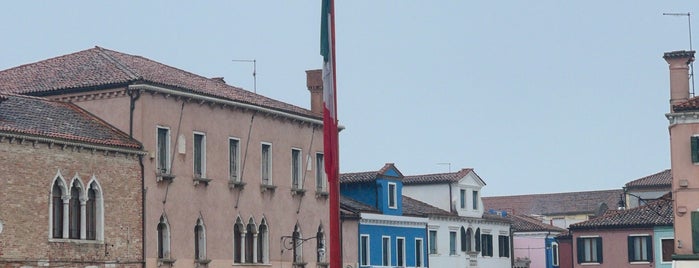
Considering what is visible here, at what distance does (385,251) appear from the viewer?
1937 inches

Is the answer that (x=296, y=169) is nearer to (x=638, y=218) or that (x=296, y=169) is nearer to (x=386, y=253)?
(x=386, y=253)

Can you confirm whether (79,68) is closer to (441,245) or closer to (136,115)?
(136,115)

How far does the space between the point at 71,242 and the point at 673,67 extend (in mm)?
21219

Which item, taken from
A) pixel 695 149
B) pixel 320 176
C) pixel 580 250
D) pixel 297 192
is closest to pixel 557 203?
pixel 580 250

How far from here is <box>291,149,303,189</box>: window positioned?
41.0 m

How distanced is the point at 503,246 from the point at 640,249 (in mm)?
5811

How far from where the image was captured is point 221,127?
1473 inches

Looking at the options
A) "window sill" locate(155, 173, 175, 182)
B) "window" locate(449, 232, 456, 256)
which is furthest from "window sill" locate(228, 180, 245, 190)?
"window" locate(449, 232, 456, 256)

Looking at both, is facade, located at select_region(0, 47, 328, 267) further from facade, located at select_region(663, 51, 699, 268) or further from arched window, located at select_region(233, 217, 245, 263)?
facade, located at select_region(663, 51, 699, 268)

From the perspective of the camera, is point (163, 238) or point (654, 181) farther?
point (654, 181)

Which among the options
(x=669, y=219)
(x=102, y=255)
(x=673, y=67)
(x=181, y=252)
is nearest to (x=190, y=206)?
(x=181, y=252)

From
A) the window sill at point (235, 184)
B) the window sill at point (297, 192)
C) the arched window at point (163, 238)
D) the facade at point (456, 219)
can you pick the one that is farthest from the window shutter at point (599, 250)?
the arched window at point (163, 238)

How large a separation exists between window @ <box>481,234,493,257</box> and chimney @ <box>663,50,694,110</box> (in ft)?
50.3

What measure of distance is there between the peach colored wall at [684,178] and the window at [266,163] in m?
11.9
